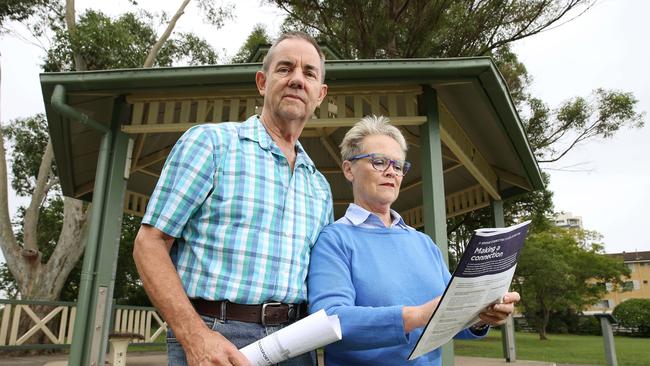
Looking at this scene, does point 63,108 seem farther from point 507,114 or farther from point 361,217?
point 507,114

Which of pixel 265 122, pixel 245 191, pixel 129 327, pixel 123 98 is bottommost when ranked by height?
pixel 129 327

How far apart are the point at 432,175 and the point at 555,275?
81.0 ft

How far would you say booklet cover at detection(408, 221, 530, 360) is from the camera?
126 cm

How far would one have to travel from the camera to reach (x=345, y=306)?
1.49 meters

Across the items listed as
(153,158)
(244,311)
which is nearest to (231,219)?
(244,311)

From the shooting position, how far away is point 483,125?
5.73 meters

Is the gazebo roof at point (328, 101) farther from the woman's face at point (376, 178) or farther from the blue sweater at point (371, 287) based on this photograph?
the blue sweater at point (371, 287)

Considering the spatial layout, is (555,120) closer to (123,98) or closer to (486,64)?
(486,64)

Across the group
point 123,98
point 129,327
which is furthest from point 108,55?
point 123,98

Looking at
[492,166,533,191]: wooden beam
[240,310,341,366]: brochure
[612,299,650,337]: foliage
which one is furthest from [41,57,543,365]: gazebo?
[612,299,650,337]: foliage


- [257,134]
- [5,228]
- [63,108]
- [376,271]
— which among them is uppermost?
[63,108]

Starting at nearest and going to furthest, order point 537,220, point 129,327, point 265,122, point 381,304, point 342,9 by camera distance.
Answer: point 381,304
point 265,122
point 129,327
point 342,9
point 537,220

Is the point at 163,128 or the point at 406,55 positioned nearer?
the point at 163,128

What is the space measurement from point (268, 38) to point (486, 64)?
1218 centimetres
